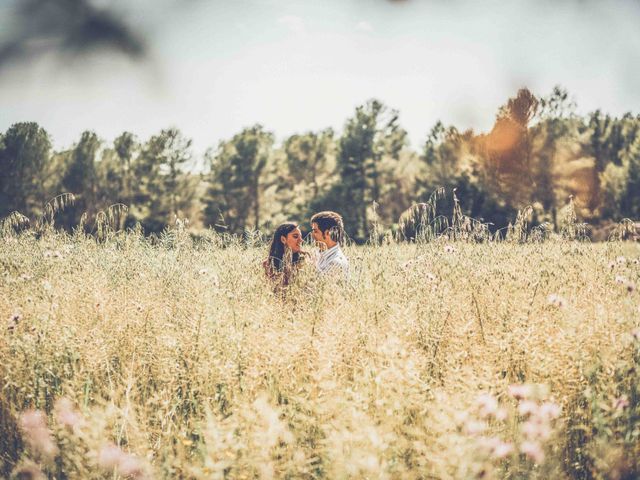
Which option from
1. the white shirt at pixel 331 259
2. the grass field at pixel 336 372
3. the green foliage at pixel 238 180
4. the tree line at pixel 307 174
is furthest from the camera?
the green foliage at pixel 238 180

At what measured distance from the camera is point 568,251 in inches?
164

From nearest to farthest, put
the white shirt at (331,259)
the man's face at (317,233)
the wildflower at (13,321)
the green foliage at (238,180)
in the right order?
the wildflower at (13,321) → the white shirt at (331,259) → the man's face at (317,233) → the green foliage at (238,180)

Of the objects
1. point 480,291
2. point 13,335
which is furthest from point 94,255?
point 480,291

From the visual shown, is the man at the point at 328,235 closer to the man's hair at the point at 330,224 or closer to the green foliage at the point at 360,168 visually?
the man's hair at the point at 330,224

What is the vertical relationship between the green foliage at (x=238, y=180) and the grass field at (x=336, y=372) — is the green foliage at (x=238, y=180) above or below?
above

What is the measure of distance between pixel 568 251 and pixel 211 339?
3455 millimetres

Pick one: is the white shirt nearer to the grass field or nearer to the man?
the man

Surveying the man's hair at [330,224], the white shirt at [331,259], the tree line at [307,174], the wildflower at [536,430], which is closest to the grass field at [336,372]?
the wildflower at [536,430]

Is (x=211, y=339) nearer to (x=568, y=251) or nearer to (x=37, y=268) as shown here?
(x=37, y=268)

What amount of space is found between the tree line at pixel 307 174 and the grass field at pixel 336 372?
20.0 meters

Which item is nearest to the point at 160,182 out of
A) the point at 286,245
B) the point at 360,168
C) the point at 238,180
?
the point at 238,180

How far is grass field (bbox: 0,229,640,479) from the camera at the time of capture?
69.1 inches

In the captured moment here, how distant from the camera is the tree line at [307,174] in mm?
22922

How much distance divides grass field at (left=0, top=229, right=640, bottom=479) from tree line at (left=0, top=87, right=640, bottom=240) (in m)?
20.0
